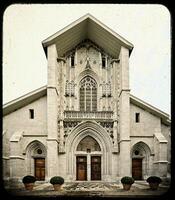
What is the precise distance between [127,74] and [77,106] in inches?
171

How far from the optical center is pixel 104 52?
26359 millimetres

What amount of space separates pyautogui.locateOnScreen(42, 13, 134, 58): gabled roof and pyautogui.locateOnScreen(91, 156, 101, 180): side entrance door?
7680mm

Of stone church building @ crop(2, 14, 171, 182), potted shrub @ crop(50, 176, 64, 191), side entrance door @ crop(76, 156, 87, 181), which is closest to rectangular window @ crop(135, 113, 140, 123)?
stone church building @ crop(2, 14, 171, 182)

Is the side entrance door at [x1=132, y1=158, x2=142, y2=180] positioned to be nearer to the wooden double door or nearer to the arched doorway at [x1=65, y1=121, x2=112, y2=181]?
the arched doorway at [x1=65, y1=121, x2=112, y2=181]

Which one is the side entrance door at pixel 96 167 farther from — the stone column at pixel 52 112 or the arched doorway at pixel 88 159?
the stone column at pixel 52 112

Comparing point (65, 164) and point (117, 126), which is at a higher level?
point (117, 126)

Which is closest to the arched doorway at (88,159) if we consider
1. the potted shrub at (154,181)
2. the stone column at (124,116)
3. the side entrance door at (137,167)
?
the stone column at (124,116)

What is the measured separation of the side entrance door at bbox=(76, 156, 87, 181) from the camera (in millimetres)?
24469

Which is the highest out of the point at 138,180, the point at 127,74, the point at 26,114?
the point at 127,74

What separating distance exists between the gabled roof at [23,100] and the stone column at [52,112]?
104 cm

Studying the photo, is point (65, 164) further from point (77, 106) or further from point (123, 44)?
point (123, 44)

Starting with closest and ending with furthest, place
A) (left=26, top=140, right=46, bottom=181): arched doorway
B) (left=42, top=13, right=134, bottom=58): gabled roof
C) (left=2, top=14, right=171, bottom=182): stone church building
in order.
Answer: 1. (left=2, top=14, right=171, bottom=182): stone church building
2. (left=42, top=13, right=134, bottom=58): gabled roof
3. (left=26, top=140, right=46, bottom=181): arched doorway

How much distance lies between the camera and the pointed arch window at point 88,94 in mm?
25750

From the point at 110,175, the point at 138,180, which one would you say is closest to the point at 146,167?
the point at 138,180
